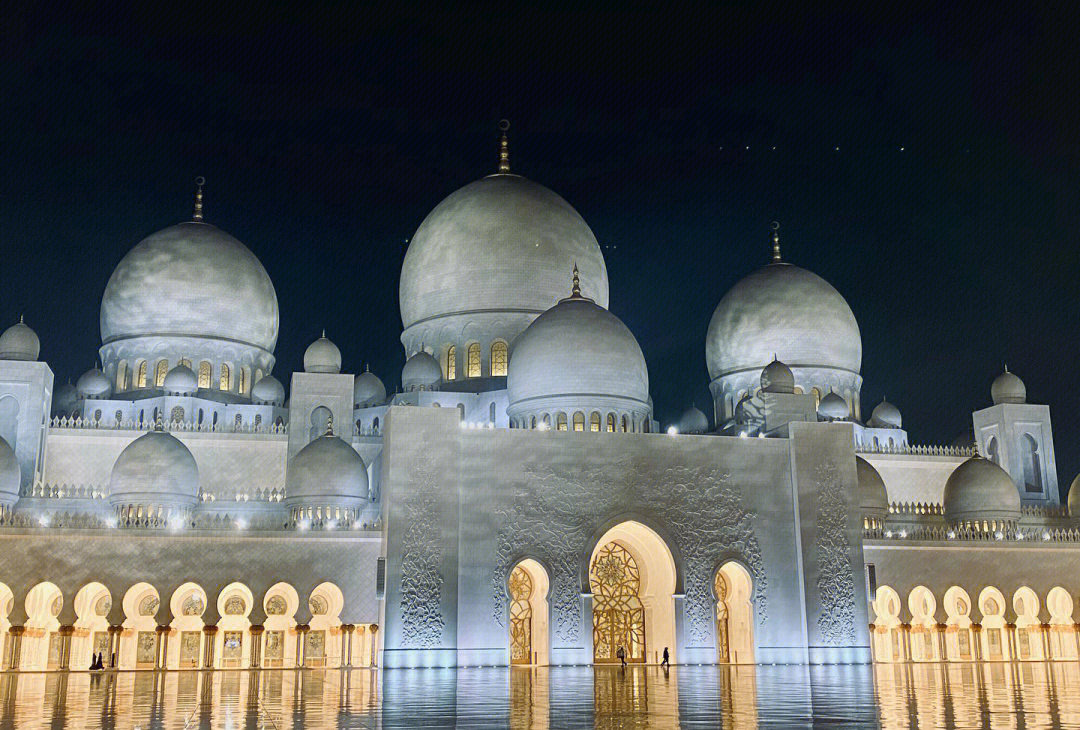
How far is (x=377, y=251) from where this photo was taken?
29.7 meters

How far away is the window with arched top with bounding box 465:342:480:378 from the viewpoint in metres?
25.5

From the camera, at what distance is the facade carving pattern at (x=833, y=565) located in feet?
67.4

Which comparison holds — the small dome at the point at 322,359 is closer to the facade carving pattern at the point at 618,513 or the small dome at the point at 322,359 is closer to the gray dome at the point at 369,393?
the gray dome at the point at 369,393

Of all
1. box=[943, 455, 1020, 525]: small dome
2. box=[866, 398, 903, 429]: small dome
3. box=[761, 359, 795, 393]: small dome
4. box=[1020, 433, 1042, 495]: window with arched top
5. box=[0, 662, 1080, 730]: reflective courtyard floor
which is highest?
box=[866, 398, 903, 429]: small dome

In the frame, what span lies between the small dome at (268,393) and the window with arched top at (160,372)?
1991 millimetres

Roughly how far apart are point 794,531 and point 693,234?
1055 cm

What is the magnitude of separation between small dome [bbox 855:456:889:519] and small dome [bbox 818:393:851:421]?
7.29 ft

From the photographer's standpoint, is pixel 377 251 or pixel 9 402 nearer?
pixel 9 402

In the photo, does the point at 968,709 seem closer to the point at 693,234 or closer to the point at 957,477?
the point at 957,477

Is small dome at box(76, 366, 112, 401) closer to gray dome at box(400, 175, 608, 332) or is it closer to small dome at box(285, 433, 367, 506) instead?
small dome at box(285, 433, 367, 506)

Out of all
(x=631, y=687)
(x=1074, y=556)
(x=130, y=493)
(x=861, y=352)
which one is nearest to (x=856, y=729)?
(x=631, y=687)

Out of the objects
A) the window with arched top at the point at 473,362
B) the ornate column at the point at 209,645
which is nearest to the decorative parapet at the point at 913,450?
the window with arched top at the point at 473,362

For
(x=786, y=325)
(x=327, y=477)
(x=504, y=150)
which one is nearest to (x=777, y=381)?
(x=786, y=325)

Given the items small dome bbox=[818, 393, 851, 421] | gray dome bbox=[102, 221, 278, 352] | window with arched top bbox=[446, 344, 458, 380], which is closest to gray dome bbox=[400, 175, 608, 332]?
window with arched top bbox=[446, 344, 458, 380]
